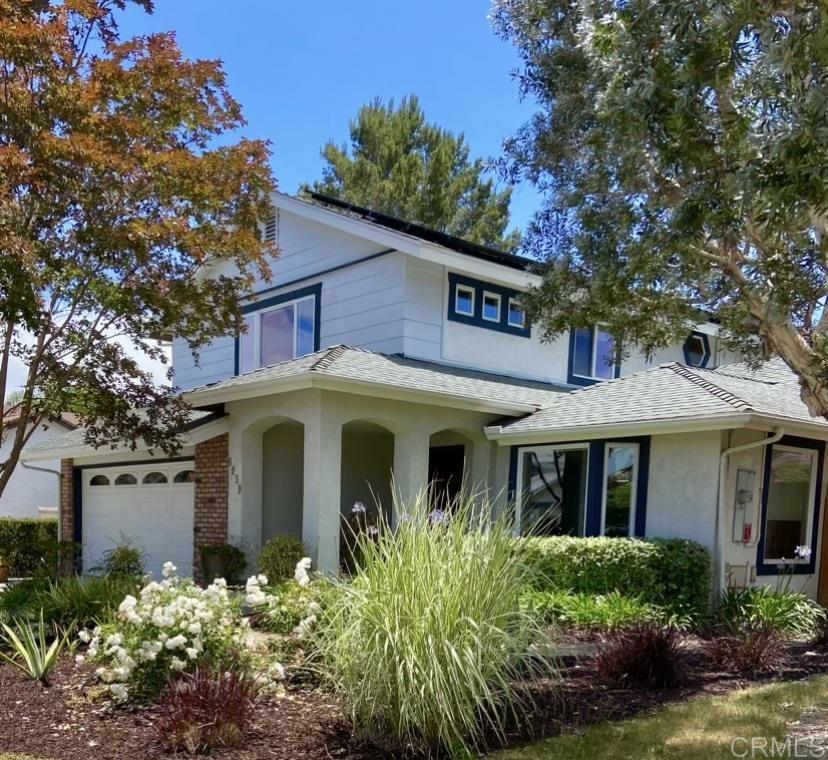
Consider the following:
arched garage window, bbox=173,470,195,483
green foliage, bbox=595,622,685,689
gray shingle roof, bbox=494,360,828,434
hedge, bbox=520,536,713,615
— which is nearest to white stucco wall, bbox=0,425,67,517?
arched garage window, bbox=173,470,195,483

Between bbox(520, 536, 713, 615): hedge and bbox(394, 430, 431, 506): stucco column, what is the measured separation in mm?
2452

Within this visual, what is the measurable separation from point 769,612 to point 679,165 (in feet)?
19.2

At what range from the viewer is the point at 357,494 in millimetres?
14672

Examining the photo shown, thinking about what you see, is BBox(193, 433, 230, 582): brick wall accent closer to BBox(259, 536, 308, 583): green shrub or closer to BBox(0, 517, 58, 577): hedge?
BBox(259, 536, 308, 583): green shrub

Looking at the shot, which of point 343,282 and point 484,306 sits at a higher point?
point 343,282

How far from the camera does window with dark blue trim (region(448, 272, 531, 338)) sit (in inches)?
541

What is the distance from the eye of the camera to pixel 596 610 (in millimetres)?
8977

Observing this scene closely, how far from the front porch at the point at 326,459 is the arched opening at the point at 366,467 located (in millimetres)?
20

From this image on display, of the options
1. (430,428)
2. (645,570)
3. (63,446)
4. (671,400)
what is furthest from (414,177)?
(645,570)

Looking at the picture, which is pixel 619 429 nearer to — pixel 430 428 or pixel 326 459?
pixel 430 428

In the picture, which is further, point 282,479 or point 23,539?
point 23,539

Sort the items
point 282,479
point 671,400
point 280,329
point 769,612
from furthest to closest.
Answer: point 280,329
point 282,479
point 671,400
point 769,612

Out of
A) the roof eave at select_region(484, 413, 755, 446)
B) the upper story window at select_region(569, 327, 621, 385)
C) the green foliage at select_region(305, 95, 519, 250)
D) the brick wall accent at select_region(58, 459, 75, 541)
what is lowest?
the brick wall accent at select_region(58, 459, 75, 541)

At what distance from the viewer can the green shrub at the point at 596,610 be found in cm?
873
